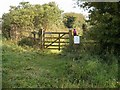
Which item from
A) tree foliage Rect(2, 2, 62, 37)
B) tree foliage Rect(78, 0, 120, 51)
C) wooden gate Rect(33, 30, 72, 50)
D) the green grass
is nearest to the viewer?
the green grass

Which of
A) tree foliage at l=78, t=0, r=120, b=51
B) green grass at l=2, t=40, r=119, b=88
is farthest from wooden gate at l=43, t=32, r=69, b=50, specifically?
green grass at l=2, t=40, r=119, b=88

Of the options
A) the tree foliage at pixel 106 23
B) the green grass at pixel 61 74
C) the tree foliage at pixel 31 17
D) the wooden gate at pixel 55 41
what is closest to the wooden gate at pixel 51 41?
the wooden gate at pixel 55 41

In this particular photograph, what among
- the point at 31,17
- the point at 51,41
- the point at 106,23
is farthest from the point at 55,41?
the point at 106,23

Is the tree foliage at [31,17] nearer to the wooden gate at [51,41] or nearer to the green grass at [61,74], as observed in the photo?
the wooden gate at [51,41]

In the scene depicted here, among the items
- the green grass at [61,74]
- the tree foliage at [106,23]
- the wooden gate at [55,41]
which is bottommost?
the green grass at [61,74]

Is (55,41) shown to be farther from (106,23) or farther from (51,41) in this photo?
(106,23)

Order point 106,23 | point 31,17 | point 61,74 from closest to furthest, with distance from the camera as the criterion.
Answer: point 61,74 < point 106,23 < point 31,17

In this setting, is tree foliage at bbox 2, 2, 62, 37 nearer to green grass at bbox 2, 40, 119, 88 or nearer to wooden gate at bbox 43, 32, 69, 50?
wooden gate at bbox 43, 32, 69, 50

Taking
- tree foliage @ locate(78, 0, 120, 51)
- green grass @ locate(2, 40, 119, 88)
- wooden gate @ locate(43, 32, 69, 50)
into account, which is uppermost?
tree foliage @ locate(78, 0, 120, 51)

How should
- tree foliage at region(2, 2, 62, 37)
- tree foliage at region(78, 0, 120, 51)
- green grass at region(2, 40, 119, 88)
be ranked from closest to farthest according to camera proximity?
1. green grass at region(2, 40, 119, 88)
2. tree foliage at region(78, 0, 120, 51)
3. tree foliage at region(2, 2, 62, 37)

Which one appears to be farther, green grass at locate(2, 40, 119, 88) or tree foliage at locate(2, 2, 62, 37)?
tree foliage at locate(2, 2, 62, 37)

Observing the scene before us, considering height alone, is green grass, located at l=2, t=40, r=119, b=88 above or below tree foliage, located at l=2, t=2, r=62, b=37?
below

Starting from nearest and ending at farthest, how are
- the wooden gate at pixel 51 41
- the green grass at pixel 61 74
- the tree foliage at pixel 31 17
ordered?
the green grass at pixel 61 74, the wooden gate at pixel 51 41, the tree foliage at pixel 31 17

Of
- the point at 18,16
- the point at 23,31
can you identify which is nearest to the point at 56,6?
the point at 18,16
